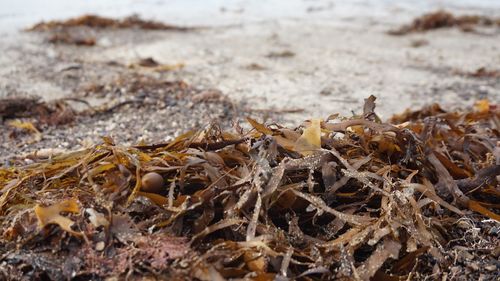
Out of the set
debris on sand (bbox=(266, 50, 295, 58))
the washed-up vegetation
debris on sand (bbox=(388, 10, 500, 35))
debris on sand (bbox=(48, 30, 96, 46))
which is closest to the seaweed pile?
debris on sand (bbox=(266, 50, 295, 58))

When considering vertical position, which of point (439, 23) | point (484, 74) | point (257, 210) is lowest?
point (484, 74)

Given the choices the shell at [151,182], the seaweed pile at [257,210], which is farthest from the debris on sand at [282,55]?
the shell at [151,182]

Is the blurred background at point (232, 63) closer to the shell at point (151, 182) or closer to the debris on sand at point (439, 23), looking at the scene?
the debris on sand at point (439, 23)

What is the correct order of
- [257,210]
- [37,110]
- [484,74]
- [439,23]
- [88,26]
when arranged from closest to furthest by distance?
[257,210], [37,110], [484,74], [88,26], [439,23]

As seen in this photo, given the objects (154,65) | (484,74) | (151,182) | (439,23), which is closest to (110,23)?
(154,65)

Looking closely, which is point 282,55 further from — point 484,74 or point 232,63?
point 484,74

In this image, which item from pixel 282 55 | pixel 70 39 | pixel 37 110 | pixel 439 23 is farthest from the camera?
pixel 439 23
